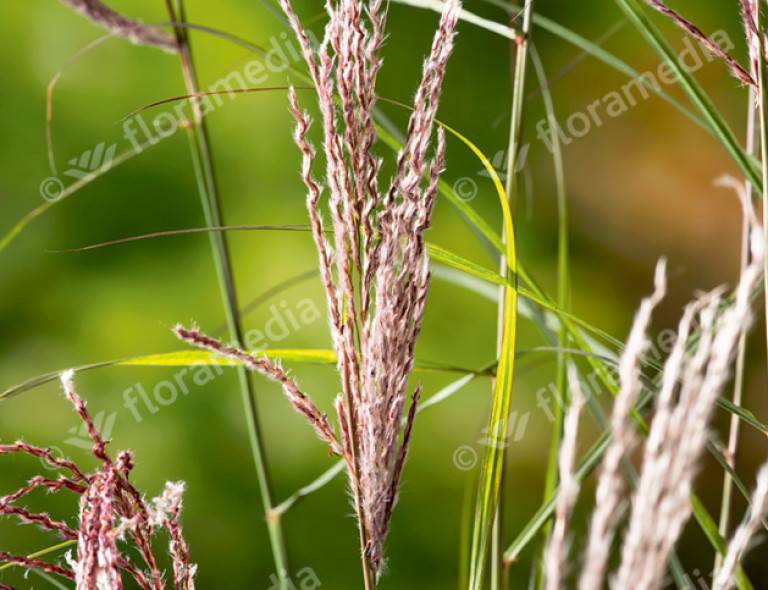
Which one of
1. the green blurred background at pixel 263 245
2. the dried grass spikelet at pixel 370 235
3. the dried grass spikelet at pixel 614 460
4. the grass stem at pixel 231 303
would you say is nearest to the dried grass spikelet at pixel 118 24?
the grass stem at pixel 231 303

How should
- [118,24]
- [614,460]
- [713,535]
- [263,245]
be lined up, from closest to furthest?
[614,460]
[713,535]
[118,24]
[263,245]

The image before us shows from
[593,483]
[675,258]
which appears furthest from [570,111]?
[593,483]

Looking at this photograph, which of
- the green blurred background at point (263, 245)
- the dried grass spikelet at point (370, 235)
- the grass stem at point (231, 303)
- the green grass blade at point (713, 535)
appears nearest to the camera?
the dried grass spikelet at point (370, 235)

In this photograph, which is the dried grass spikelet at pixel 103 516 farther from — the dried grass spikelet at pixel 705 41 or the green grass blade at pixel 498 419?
the dried grass spikelet at pixel 705 41

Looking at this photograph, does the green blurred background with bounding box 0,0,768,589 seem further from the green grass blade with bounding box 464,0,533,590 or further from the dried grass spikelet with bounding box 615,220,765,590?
the dried grass spikelet with bounding box 615,220,765,590

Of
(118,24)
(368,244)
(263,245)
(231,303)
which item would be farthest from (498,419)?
(263,245)

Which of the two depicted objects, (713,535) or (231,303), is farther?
(231,303)

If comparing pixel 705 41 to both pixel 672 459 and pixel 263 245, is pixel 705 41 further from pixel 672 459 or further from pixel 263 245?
pixel 263 245
